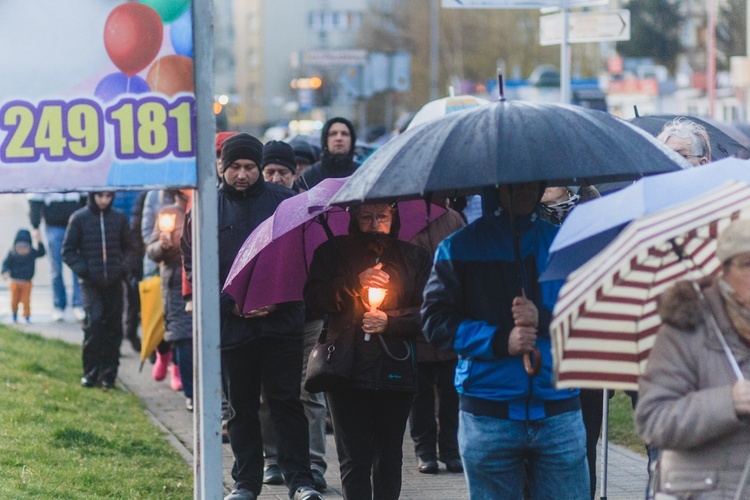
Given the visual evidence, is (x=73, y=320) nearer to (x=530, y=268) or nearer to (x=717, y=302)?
(x=530, y=268)

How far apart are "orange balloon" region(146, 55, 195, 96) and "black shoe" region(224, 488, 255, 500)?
9.50ft

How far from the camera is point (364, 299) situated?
621cm

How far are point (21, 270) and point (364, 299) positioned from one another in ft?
33.9

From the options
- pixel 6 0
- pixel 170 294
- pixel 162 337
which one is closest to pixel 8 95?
pixel 6 0

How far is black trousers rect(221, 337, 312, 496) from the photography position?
735 cm

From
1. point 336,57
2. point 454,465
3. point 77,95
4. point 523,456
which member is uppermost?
point 336,57

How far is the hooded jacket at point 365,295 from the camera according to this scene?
6.17 m

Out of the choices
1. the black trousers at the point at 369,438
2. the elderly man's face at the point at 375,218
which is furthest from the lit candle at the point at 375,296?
the black trousers at the point at 369,438

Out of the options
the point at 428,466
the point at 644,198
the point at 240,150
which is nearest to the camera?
the point at 644,198

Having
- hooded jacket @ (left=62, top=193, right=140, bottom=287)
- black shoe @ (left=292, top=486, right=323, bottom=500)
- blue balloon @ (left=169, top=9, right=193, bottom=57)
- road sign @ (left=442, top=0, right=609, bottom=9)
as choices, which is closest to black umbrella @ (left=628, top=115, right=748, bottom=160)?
road sign @ (left=442, top=0, right=609, bottom=9)

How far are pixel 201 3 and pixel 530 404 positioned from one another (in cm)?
195

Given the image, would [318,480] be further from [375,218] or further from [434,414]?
[375,218]

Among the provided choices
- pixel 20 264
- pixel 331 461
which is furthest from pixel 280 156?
pixel 20 264

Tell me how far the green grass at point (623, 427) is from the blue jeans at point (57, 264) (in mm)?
7220
